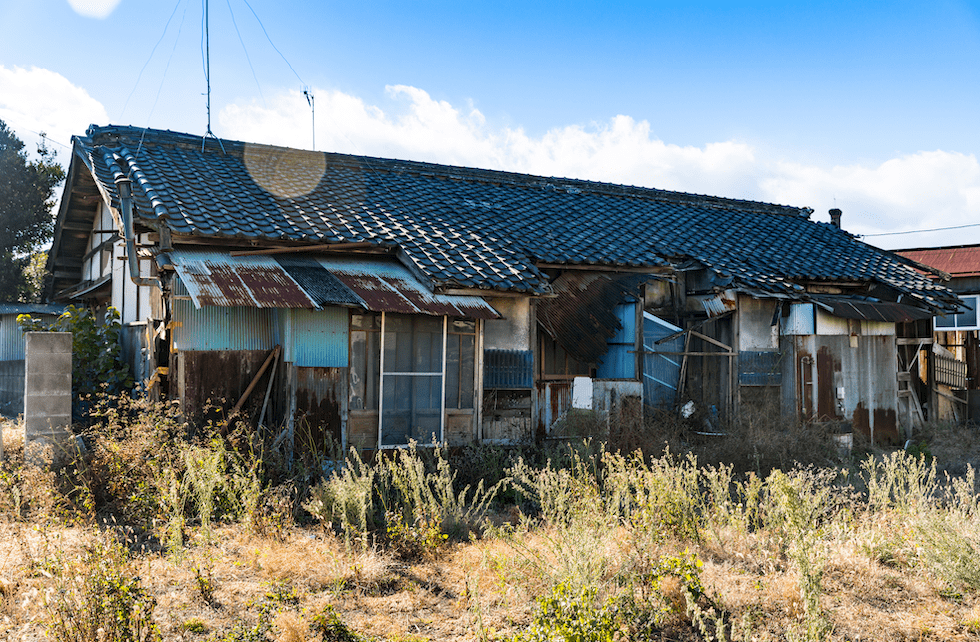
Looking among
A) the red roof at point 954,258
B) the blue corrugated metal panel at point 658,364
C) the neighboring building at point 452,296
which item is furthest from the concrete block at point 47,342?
the red roof at point 954,258

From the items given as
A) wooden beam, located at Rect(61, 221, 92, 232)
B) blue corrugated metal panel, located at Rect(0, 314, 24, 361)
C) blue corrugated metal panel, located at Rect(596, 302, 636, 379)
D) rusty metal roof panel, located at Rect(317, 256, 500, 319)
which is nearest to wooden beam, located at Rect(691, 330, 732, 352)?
blue corrugated metal panel, located at Rect(596, 302, 636, 379)

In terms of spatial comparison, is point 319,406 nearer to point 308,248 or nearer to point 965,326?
point 308,248

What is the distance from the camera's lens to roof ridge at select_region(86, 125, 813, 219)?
12.1 meters

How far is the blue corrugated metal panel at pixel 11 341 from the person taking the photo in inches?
610

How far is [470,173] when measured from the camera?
14805 millimetres

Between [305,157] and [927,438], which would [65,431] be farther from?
[927,438]

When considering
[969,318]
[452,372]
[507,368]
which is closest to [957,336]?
[969,318]

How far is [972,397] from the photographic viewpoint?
49.0ft

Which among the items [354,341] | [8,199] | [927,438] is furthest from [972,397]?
[8,199]

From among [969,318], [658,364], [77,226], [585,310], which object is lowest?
[658,364]

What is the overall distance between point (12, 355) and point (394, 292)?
11750mm

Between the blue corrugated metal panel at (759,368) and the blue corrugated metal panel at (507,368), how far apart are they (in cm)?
415

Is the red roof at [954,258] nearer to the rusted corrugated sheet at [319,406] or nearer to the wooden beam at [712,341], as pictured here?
the wooden beam at [712,341]

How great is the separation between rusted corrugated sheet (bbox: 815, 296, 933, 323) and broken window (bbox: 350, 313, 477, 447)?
6.55m
